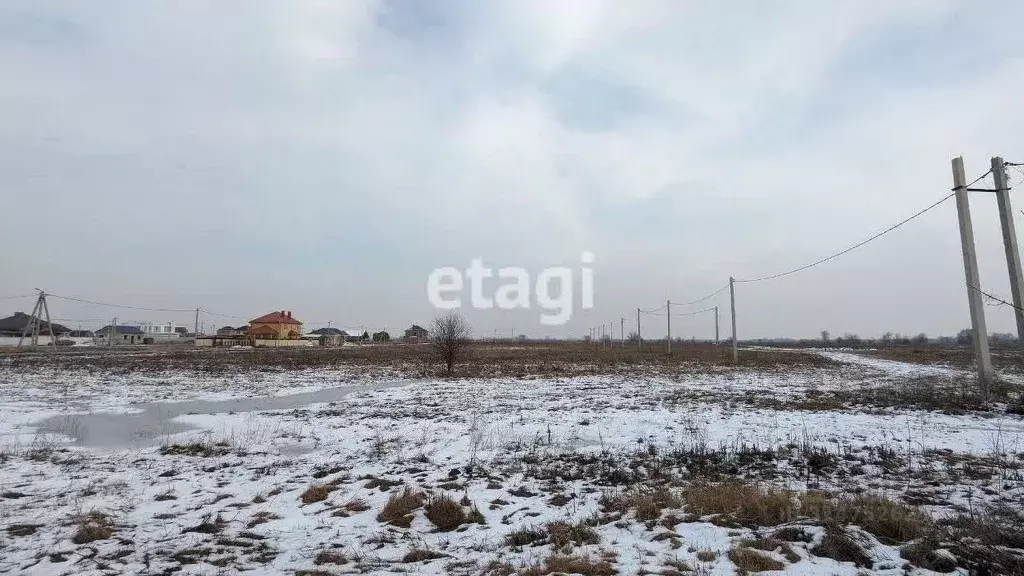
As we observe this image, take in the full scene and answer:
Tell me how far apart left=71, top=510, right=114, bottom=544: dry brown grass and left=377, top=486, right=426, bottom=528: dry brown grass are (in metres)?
2.88

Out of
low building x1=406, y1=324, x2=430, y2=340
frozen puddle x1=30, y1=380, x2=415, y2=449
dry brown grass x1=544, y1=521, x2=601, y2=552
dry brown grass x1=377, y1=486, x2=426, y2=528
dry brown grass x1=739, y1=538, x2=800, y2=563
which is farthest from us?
low building x1=406, y1=324, x2=430, y2=340

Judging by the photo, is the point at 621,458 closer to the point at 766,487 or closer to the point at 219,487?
the point at 766,487

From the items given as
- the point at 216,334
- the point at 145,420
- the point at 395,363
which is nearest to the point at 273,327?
the point at 216,334

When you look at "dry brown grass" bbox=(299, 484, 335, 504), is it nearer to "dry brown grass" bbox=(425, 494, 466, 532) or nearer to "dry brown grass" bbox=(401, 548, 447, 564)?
"dry brown grass" bbox=(425, 494, 466, 532)

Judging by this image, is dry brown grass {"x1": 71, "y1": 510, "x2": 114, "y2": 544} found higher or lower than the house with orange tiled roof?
lower

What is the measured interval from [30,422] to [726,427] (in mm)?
16559

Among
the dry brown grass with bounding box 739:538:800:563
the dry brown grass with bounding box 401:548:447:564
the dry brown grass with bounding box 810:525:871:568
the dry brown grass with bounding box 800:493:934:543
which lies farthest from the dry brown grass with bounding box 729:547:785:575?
the dry brown grass with bounding box 401:548:447:564

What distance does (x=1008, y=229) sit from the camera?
1383 cm

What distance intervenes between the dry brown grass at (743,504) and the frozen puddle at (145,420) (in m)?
10.4

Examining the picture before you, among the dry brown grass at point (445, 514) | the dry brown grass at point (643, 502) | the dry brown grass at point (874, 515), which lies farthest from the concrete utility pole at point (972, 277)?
the dry brown grass at point (445, 514)

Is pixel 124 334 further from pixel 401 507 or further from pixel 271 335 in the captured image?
pixel 401 507

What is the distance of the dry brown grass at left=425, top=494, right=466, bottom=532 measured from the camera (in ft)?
19.6

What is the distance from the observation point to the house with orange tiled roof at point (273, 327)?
9079 centimetres

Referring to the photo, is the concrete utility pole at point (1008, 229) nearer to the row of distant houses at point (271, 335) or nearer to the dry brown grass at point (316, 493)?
the dry brown grass at point (316, 493)
